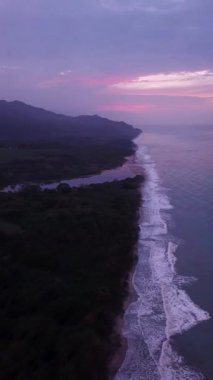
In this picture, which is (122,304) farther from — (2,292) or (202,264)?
(202,264)

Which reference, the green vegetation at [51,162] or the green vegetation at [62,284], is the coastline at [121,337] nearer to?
the green vegetation at [62,284]

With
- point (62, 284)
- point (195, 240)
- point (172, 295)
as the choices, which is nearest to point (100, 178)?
point (195, 240)

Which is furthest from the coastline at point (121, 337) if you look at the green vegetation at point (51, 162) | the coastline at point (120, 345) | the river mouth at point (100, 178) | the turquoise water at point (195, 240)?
the green vegetation at point (51, 162)

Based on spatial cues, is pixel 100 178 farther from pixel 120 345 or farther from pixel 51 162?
pixel 120 345

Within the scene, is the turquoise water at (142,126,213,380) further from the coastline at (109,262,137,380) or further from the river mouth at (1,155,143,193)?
the river mouth at (1,155,143,193)

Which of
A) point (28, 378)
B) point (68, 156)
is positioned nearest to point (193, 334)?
point (28, 378)

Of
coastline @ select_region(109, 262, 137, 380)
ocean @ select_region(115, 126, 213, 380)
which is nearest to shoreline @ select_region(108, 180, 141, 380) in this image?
coastline @ select_region(109, 262, 137, 380)
